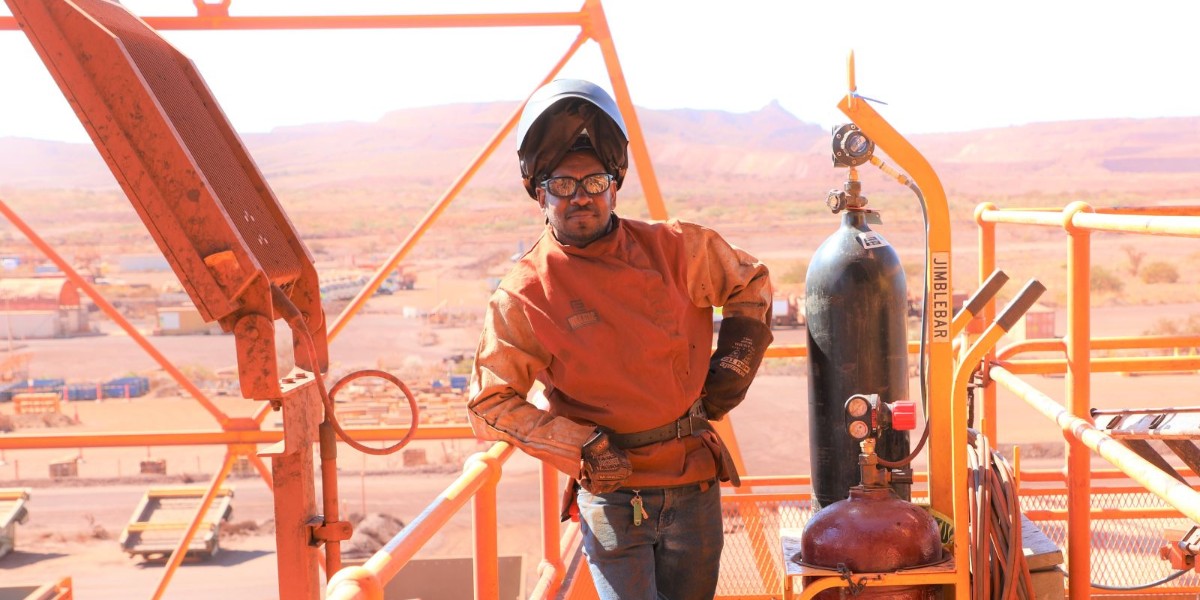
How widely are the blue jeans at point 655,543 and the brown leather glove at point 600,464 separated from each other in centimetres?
15

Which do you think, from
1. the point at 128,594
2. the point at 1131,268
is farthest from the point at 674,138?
the point at 128,594

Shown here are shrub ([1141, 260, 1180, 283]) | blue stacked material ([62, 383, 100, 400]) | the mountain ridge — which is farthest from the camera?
the mountain ridge

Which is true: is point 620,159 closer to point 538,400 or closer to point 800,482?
point 538,400

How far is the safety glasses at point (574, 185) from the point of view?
3.18 meters

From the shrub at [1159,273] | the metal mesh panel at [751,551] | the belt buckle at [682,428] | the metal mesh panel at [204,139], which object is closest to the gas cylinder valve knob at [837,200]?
the belt buckle at [682,428]

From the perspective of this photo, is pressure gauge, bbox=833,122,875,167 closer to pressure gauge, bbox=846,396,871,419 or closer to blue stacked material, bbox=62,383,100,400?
pressure gauge, bbox=846,396,871,419

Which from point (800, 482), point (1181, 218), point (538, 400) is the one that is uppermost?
point (1181, 218)

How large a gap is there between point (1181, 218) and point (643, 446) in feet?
4.72

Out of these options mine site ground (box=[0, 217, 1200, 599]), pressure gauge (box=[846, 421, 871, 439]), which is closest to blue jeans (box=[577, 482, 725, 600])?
pressure gauge (box=[846, 421, 871, 439])

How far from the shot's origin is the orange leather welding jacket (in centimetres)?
306

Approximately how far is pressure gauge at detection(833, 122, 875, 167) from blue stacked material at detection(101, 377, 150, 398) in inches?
1239

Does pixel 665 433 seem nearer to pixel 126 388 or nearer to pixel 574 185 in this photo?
pixel 574 185

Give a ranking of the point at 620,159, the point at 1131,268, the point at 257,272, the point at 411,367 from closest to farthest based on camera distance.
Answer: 1. the point at 257,272
2. the point at 620,159
3. the point at 411,367
4. the point at 1131,268

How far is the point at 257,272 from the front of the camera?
2.68 m
